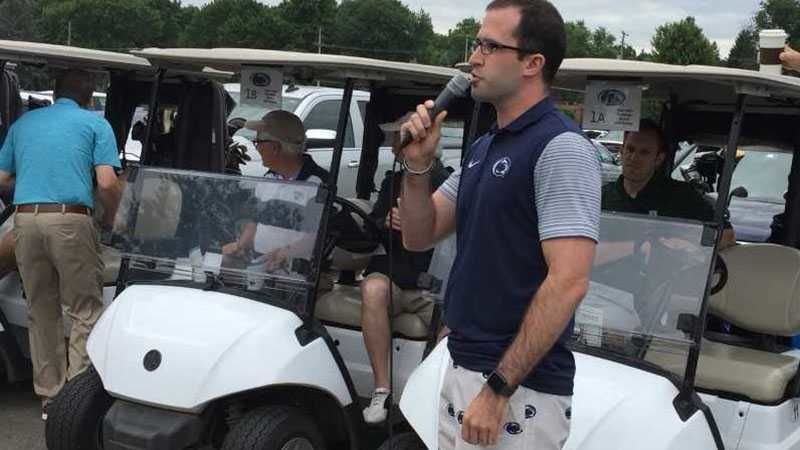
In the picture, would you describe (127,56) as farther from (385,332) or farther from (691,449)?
(691,449)

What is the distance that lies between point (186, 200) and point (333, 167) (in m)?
0.69

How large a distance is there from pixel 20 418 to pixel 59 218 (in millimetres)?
1117

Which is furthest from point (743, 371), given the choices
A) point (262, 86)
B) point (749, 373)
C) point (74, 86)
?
point (74, 86)

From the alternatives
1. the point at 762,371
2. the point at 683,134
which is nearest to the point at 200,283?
the point at 762,371

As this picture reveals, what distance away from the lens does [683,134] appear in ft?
16.1

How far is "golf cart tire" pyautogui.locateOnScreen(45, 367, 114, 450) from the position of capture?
3.44 meters

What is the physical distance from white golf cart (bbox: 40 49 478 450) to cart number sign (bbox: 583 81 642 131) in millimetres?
870

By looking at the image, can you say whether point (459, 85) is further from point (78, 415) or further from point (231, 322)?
point (78, 415)

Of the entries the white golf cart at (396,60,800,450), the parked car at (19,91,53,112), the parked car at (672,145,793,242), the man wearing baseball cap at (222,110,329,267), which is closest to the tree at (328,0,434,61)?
the parked car at (19,91,53,112)

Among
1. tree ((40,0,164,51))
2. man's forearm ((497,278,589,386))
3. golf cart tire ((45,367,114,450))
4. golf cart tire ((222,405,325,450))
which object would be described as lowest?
golf cart tire ((45,367,114,450))

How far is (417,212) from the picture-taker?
7.52 feet

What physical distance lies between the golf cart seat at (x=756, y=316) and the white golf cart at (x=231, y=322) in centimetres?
115

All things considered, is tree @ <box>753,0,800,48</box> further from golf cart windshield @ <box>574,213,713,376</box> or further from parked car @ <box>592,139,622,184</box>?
golf cart windshield @ <box>574,213,713,376</box>

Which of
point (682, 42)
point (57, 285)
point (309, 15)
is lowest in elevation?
point (57, 285)
